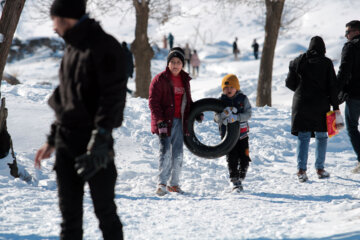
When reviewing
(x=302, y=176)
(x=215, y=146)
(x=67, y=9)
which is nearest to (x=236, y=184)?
(x=215, y=146)

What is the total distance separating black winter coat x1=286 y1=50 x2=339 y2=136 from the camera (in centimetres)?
574

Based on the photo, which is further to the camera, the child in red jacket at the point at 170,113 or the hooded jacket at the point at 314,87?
the hooded jacket at the point at 314,87

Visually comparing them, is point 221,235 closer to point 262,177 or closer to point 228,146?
point 228,146

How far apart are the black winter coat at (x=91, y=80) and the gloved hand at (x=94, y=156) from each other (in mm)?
62

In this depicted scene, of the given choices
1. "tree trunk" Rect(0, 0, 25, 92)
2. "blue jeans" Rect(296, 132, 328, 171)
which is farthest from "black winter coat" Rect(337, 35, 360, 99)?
"tree trunk" Rect(0, 0, 25, 92)

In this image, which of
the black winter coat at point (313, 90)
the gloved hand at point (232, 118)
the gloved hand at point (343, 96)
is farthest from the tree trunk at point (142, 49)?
the gloved hand at point (232, 118)

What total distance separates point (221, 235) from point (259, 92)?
30.8 ft

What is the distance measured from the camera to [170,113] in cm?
516

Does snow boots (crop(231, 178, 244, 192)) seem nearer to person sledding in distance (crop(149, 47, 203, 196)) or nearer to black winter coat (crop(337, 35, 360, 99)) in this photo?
person sledding in distance (crop(149, 47, 203, 196))

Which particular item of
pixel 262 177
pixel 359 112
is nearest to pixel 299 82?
pixel 359 112

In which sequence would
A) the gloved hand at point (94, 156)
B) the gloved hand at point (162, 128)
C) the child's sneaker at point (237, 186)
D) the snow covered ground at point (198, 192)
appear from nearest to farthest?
the gloved hand at point (94, 156) → the snow covered ground at point (198, 192) → the gloved hand at point (162, 128) → the child's sneaker at point (237, 186)

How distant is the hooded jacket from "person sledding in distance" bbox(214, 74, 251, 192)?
0.94 m

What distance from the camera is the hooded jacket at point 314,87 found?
573cm

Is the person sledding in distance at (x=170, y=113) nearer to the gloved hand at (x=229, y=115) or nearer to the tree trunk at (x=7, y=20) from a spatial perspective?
the gloved hand at (x=229, y=115)
